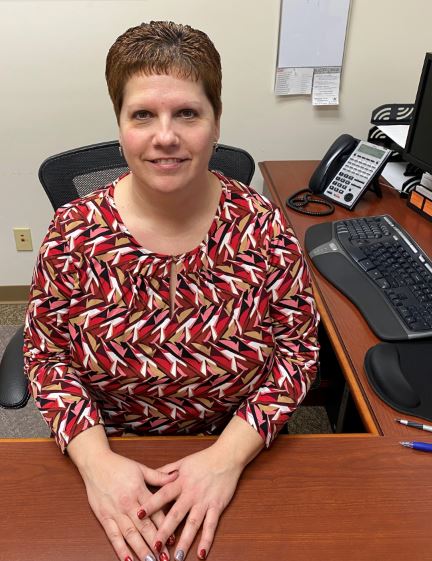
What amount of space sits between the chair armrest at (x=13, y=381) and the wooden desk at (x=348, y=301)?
63cm

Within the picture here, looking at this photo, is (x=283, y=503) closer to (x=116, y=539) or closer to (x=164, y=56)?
(x=116, y=539)

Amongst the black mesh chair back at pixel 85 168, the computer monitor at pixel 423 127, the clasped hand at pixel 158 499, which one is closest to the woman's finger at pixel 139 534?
the clasped hand at pixel 158 499

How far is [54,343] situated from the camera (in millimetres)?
967

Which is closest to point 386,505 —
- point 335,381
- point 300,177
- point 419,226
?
point 335,381

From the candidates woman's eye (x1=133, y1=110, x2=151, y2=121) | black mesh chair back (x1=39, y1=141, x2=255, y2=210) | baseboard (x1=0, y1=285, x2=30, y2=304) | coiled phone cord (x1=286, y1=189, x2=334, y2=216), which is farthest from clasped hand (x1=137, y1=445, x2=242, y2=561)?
baseboard (x1=0, y1=285, x2=30, y2=304)

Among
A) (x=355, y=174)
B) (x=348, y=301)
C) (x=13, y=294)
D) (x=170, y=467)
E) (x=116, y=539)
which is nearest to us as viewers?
(x=116, y=539)

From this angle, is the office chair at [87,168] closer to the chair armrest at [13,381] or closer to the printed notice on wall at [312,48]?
the chair armrest at [13,381]

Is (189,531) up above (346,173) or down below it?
below

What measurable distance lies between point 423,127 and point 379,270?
558mm

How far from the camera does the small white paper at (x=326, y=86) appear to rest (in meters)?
1.88

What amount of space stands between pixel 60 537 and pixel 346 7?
1.74 metres

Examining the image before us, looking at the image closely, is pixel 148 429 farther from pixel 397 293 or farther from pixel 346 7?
pixel 346 7

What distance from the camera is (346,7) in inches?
69.2

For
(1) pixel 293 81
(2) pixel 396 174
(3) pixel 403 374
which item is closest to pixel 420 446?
(3) pixel 403 374
